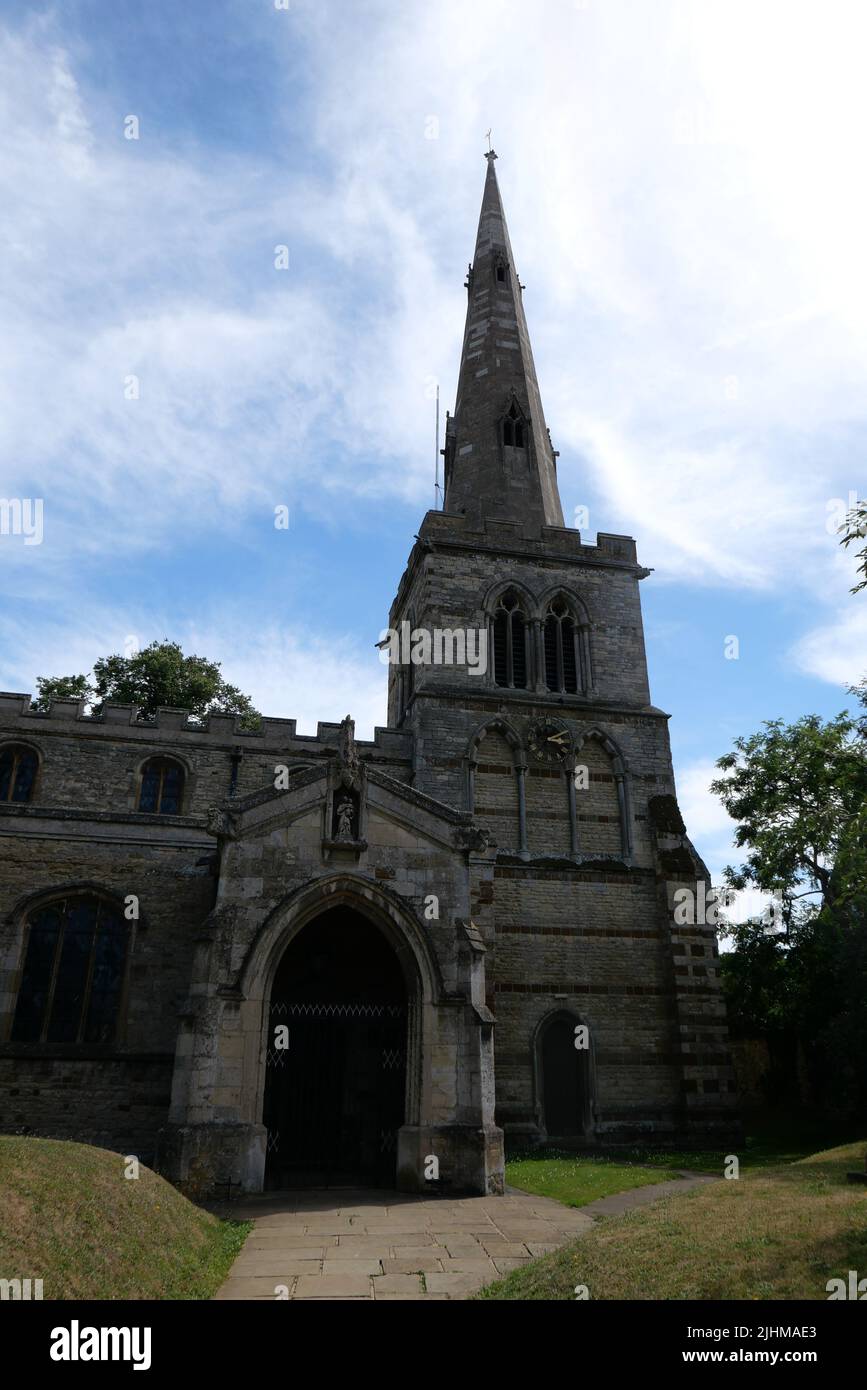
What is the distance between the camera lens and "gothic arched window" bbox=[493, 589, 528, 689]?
83.7 ft

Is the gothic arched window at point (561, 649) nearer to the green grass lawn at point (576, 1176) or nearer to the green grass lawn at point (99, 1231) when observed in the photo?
the green grass lawn at point (576, 1176)

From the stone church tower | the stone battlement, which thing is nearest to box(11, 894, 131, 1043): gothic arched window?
the stone church tower

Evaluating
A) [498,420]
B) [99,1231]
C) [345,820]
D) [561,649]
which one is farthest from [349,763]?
[498,420]

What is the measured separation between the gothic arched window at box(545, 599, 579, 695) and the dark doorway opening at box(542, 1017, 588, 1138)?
9.13 m

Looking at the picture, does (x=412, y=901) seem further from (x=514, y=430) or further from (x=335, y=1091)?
(x=514, y=430)

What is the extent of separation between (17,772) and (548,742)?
13.4 m

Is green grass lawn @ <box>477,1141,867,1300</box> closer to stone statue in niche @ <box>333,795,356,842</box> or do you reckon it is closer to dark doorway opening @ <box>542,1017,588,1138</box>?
stone statue in niche @ <box>333,795,356,842</box>

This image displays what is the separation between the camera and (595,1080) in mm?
21031

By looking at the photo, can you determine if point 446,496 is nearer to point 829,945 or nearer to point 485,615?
point 485,615

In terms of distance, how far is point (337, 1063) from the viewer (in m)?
16.4

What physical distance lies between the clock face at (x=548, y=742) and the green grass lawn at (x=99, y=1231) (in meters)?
15.4

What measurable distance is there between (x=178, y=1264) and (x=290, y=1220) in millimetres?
3451

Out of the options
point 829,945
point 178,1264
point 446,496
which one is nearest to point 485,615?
point 446,496
